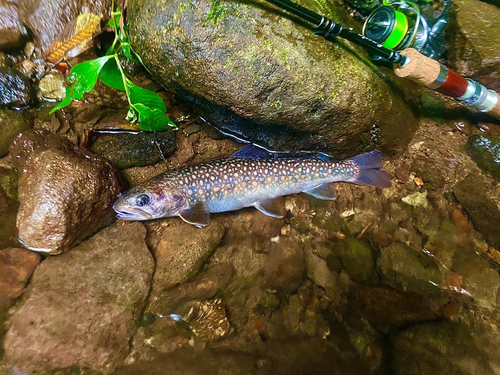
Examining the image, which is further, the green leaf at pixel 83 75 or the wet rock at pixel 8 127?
the wet rock at pixel 8 127

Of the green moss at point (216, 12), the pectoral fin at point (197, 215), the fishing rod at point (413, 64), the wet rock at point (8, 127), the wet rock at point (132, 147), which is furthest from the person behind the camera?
the wet rock at point (132, 147)

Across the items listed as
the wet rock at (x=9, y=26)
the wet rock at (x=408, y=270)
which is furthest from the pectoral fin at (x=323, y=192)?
the wet rock at (x=9, y=26)

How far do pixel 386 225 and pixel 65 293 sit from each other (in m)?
4.38

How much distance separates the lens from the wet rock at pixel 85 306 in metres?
3.32

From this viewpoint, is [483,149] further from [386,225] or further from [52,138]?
[52,138]

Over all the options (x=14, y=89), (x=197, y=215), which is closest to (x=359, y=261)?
(x=197, y=215)

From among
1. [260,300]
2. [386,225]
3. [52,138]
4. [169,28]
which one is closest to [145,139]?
[52,138]

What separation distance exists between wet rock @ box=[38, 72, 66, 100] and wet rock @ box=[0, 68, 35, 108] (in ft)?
0.47

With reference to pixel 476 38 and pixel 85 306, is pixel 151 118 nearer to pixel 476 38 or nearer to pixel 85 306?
pixel 85 306

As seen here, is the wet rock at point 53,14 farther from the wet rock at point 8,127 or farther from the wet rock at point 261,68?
the wet rock at point 261,68

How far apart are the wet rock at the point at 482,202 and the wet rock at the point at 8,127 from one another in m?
6.17

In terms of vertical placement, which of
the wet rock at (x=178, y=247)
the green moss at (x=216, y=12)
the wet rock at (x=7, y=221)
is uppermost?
the green moss at (x=216, y=12)

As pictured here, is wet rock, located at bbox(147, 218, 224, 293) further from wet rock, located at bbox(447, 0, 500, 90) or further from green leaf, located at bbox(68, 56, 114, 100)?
wet rock, located at bbox(447, 0, 500, 90)

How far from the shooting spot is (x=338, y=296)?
4.04 metres
